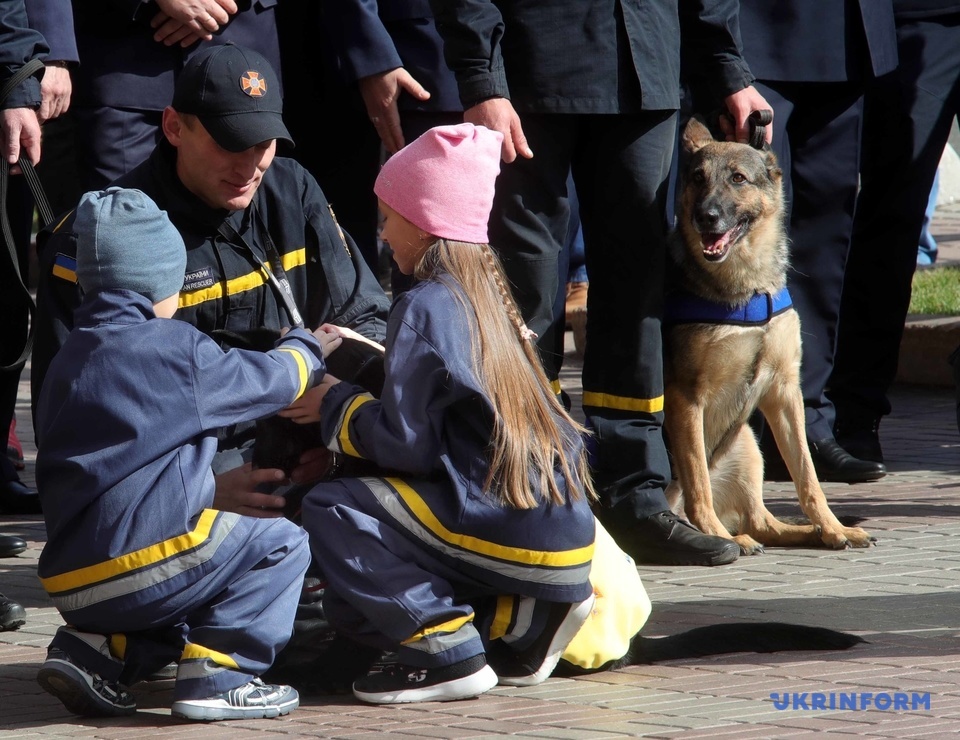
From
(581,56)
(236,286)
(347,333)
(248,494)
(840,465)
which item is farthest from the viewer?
(840,465)

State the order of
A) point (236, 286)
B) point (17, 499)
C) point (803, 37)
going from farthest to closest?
point (803, 37) → point (17, 499) → point (236, 286)

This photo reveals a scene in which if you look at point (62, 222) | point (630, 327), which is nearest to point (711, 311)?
point (630, 327)

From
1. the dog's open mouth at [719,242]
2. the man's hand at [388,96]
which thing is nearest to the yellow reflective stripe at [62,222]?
the man's hand at [388,96]

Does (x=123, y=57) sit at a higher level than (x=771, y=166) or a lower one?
higher

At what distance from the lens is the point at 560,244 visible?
16.3ft

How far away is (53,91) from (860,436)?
3685 mm

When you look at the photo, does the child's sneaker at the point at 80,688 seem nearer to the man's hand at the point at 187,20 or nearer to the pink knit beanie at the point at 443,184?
the pink knit beanie at the point at 443,184

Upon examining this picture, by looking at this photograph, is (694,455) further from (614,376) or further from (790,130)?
(790,130)

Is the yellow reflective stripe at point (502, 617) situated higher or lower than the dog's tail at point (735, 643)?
higher

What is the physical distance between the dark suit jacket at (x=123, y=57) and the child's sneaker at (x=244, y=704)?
2.05 m

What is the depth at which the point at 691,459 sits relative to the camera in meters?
5.29

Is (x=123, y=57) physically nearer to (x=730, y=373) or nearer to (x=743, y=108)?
(x=743, y=108)

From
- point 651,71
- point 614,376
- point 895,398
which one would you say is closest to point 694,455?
point 614,376

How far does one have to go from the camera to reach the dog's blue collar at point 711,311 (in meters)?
5.37
